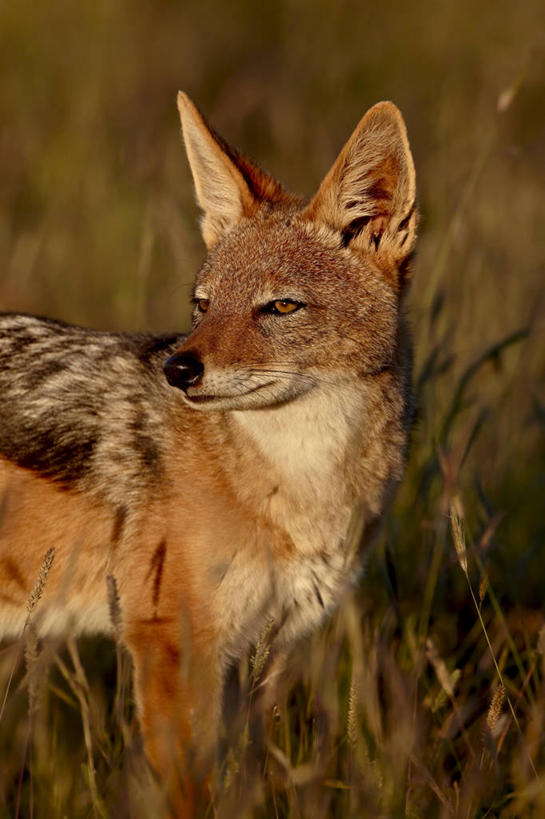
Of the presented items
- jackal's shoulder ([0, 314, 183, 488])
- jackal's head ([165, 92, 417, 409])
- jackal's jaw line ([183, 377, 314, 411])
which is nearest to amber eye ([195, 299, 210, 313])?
jackal's head ([165, 92, 417, 409])

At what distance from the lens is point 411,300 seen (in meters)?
5.95

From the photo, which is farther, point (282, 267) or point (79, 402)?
point (79, 402)

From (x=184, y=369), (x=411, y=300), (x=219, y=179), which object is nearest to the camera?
(x=184, y=369)

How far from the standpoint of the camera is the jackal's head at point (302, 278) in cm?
360

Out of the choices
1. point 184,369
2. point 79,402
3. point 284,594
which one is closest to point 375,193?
point 184,369

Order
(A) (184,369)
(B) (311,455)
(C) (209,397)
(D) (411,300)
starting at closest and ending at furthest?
(A) (184,369)
(C) (209,397)
(B) (311,455)
(D) (411,300)

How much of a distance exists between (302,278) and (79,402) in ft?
3.21

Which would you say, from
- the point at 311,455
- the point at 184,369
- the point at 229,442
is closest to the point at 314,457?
the point at 311,455

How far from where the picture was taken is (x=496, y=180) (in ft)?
31.6

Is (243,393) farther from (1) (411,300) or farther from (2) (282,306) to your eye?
(1) (411,300)

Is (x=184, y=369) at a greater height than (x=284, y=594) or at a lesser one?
greater

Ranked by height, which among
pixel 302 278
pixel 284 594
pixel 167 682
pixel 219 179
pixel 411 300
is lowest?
pixel 167 682

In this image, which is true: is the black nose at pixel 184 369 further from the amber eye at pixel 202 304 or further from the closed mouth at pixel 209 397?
the amber eye at pixel 202 304

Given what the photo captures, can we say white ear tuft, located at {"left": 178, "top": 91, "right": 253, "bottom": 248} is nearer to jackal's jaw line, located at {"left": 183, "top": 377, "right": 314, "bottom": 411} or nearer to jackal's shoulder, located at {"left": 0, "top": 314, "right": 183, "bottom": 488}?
jackal's shoulder, located at {"left": 0, "top": 314, "right": 183, "bottom": 488}
